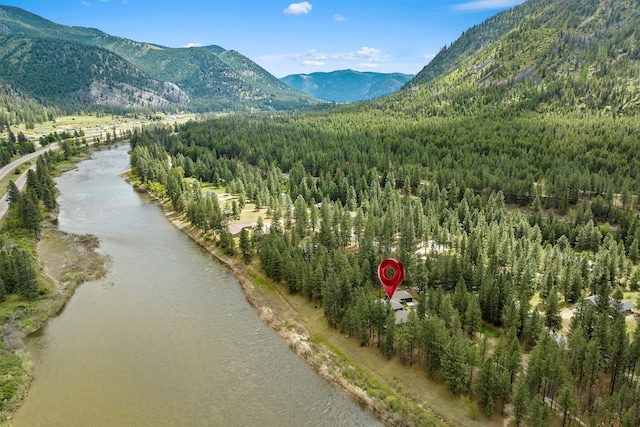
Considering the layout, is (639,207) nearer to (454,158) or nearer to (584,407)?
(454,158)

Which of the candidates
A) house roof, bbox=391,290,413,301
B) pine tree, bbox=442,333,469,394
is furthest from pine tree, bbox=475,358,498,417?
house roof, bbox=391,290,413,301

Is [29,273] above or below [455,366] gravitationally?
above

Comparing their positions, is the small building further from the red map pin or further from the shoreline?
the shoreline

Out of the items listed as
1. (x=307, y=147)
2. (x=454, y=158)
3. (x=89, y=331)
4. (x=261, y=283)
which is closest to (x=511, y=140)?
(x=454, y=158)

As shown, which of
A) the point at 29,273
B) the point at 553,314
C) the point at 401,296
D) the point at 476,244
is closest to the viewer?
the point at 553,314

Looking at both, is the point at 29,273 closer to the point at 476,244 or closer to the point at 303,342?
the point at 303,342

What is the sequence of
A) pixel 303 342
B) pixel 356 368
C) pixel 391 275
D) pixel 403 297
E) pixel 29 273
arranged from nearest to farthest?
pixel 356 368
pixel 391 275
pixel 303 342
pixel 403 297
pixel 29 273

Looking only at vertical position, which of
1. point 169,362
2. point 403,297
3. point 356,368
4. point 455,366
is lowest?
point 169,362

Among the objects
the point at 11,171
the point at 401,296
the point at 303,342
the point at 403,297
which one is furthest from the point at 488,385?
the point at 11,171
